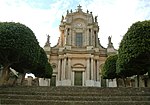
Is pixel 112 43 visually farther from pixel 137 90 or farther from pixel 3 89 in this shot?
pixel 3 89

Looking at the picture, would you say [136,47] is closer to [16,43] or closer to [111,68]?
[16,43]

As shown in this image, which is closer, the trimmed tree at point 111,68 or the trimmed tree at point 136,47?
the trimmed tree at point 136,47

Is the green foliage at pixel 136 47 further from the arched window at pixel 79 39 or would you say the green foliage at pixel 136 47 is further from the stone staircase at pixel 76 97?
the arched window at pixel 79 39

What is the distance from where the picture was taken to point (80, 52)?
3775 cm

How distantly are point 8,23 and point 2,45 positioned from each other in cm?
212

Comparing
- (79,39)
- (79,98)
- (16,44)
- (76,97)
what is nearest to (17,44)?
(16,44)

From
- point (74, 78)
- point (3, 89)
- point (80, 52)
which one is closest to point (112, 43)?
point (80, 52)

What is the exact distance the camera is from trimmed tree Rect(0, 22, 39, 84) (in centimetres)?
1864

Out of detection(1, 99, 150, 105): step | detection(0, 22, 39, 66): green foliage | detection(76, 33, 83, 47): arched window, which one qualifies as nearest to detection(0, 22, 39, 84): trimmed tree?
detection(0, 22, 39, 66): green foliage

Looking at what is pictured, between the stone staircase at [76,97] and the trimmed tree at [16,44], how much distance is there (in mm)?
3606

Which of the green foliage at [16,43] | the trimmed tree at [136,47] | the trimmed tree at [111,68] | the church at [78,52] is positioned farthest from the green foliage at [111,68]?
the green foliage at [16,43]

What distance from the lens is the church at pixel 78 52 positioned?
121 feet

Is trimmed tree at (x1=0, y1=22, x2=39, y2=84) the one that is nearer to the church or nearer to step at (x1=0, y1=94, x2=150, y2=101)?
step at (x1=0, y1=94, x2=150, y2=101)

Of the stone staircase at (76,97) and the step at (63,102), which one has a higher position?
the stone staircase at (76,97)
